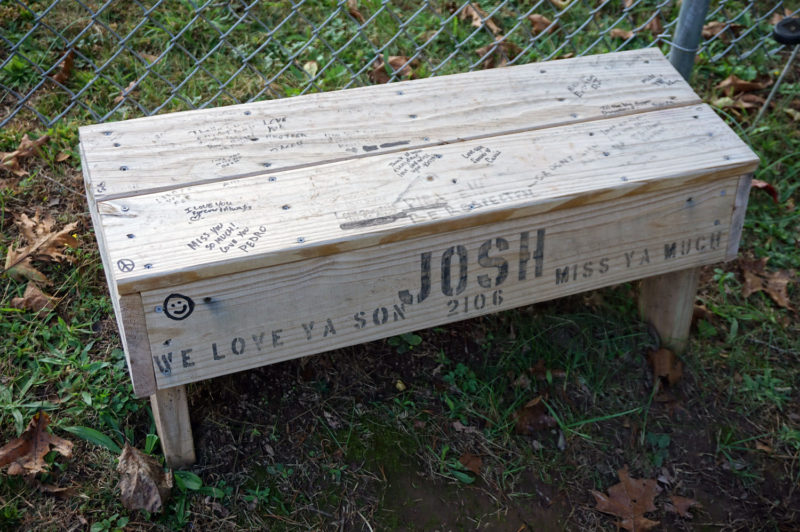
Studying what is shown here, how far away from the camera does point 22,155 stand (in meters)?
2.72

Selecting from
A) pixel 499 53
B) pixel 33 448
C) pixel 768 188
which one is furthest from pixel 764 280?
pixel 33 448

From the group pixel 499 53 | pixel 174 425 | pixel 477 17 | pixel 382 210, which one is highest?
pixel 382 210

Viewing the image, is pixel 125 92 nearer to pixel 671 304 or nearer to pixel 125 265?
pixel 125 265

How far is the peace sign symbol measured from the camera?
64.2 inches

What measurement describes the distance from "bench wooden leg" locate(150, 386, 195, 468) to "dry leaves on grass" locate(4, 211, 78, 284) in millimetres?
720

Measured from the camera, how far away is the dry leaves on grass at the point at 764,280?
2.67 metres

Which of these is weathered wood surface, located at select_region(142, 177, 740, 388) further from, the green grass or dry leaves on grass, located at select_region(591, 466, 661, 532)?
dry leaves on grass, located at select_region(591, 466, 661, 532)

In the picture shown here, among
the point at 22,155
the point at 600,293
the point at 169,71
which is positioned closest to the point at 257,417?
the point at 600,293

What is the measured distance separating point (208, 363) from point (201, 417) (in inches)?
16.4

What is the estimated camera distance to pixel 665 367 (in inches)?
95.3

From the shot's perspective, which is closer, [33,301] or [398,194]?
[398,194]

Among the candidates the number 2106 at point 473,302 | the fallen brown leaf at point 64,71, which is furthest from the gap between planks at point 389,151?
the fallen brown leaf at point 64,71

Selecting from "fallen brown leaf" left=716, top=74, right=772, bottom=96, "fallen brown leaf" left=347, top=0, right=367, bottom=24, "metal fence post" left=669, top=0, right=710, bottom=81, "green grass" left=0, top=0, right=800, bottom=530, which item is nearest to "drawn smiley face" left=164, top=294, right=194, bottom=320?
"green grass" left=0, top=0, right=800, bottom=530

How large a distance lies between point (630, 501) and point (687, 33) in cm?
152
